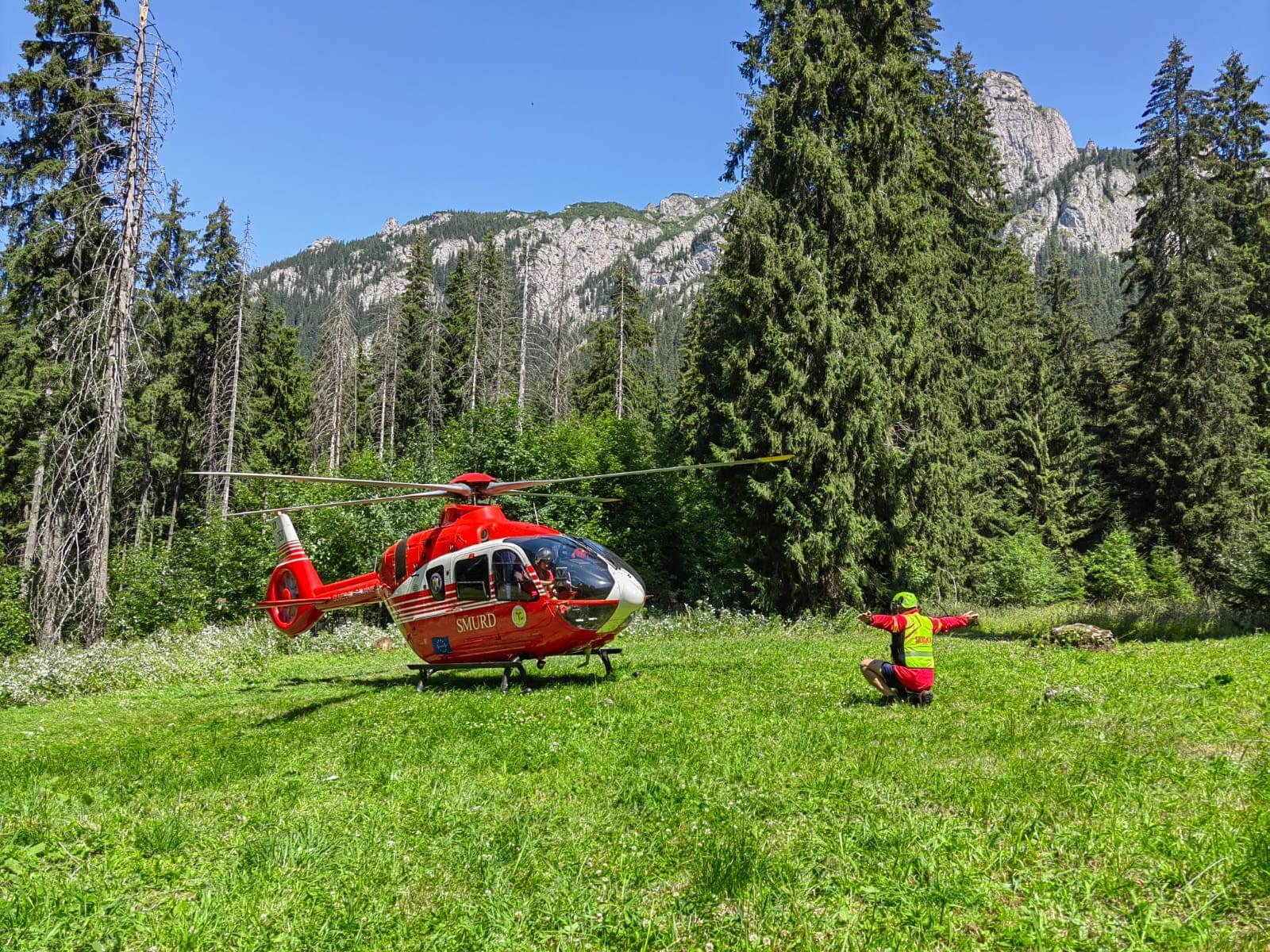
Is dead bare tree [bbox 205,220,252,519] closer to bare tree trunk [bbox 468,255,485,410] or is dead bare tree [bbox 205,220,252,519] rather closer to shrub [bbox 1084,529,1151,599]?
bare tree trunk [bbox 468,255,485,410]

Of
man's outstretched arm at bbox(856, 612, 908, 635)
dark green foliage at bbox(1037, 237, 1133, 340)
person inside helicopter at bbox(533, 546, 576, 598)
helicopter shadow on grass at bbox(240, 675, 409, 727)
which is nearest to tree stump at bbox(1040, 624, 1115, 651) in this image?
man's outstretched arm at bbox(856, 612, 908, 635)

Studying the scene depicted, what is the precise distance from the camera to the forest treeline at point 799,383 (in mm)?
20516

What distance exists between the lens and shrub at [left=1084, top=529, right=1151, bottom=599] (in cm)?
2811

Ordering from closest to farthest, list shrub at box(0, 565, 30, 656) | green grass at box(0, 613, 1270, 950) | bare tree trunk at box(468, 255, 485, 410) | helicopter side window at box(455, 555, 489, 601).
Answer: green grass at box(0, 613, 1270, 950) < helicopter side window at box(455, 555, 489, 601) < shrub at box(0, 565, 30, 656) < bare tree trunk at box(468, 255, 485, 410)

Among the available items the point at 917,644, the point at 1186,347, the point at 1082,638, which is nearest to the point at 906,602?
the point at 917,644

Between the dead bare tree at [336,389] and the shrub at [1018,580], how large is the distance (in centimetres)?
3455

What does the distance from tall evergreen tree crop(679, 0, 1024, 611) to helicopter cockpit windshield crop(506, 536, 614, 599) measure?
986cm

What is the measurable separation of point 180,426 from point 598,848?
43034mm

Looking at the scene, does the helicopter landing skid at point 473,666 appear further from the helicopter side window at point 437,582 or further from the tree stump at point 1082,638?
the tree stump at point 1082,638

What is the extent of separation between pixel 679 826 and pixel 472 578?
7396mm

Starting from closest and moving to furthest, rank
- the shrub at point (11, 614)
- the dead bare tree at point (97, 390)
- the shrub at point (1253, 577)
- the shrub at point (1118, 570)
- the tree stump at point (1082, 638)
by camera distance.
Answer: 1. the tree stump at point (1082, 638)
2. the shrub at point (1253, 577)
3. the dead bare tree at point (97, 390)
4. the shrub at point (11, 614)
5. the shrub at point (1118, 570)

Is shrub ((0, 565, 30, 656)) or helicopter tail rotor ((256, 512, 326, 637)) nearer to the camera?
helicopter tail rotor ((256, 512, 326, 637))

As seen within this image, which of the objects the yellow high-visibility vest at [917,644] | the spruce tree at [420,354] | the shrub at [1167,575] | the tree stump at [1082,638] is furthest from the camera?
the spruce tree at [420,354]

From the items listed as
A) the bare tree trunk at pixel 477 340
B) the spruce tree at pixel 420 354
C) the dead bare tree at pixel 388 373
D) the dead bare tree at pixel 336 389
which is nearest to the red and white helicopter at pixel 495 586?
the dead bare tree at pixel 336 389
